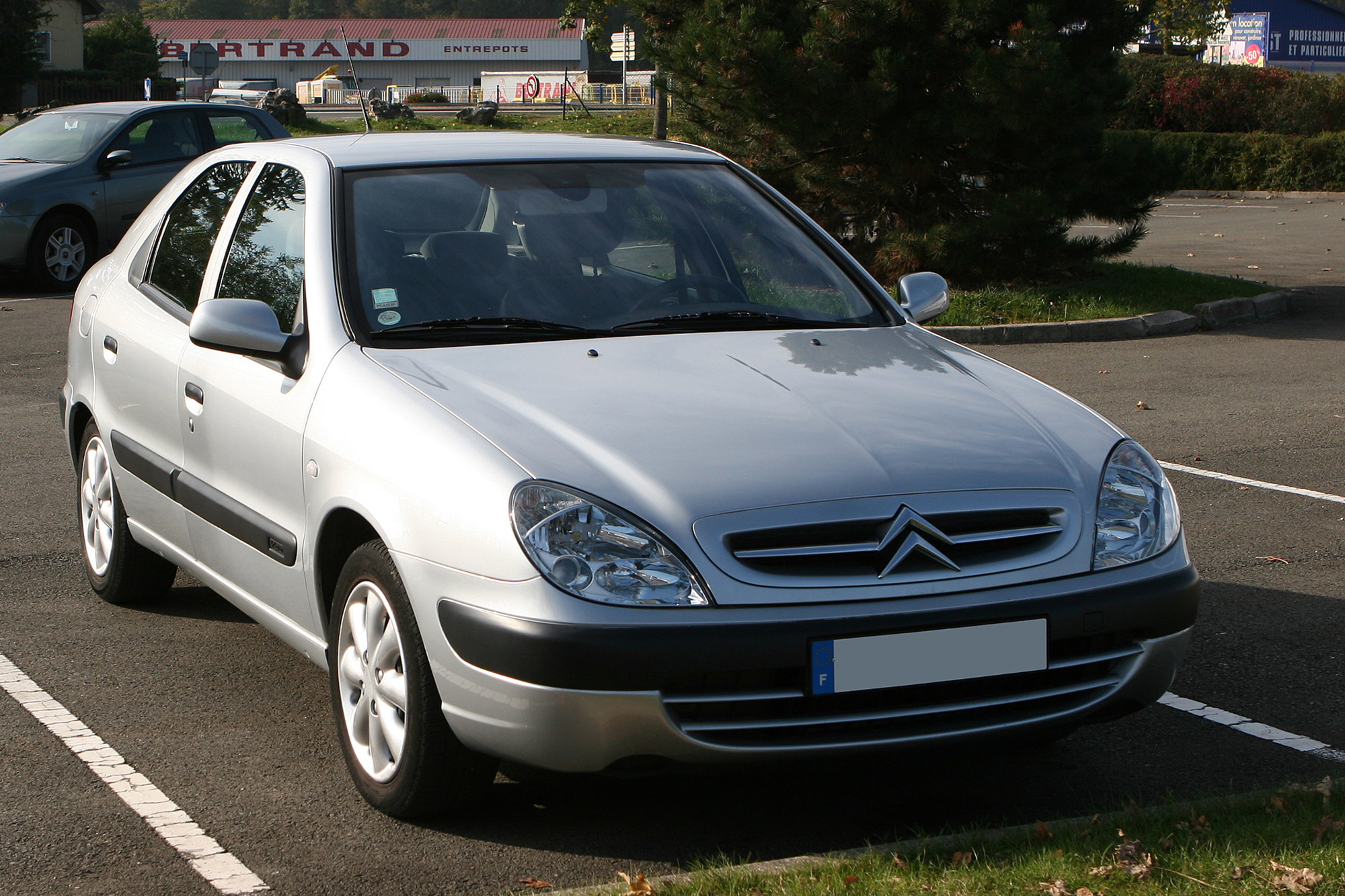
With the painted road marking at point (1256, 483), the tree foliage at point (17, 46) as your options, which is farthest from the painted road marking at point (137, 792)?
the tree foliage at point (17, 46)

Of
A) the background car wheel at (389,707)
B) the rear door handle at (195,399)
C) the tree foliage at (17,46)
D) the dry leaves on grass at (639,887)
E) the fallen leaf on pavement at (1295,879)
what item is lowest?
the dry leaves on grass at (639,887)

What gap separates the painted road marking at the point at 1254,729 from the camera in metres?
3.96

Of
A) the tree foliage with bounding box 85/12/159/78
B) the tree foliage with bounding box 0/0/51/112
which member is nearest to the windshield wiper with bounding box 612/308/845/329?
the tree foliage with bounding box 0/0/51/112

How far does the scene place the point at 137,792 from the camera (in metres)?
3.70

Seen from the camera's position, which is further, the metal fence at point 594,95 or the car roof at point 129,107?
the metal fence at point 594,95

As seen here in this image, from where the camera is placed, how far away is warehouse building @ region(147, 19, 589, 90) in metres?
112

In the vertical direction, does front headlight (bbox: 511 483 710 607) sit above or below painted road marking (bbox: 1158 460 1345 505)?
above

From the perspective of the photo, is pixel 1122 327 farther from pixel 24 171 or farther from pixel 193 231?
pixel 24 171

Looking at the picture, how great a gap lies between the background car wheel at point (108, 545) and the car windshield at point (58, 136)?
10.1 metres

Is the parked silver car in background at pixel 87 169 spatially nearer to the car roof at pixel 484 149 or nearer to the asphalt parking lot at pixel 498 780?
the asphalt parking lot at pixel 498 780

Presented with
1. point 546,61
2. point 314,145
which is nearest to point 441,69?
point 546,61

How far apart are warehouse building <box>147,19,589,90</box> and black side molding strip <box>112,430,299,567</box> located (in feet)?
358

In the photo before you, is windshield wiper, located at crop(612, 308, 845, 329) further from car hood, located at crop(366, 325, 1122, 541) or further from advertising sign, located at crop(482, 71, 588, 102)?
advertising sign, located at crop(482, 71, 588, 102)

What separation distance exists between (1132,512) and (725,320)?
4.25 feet
